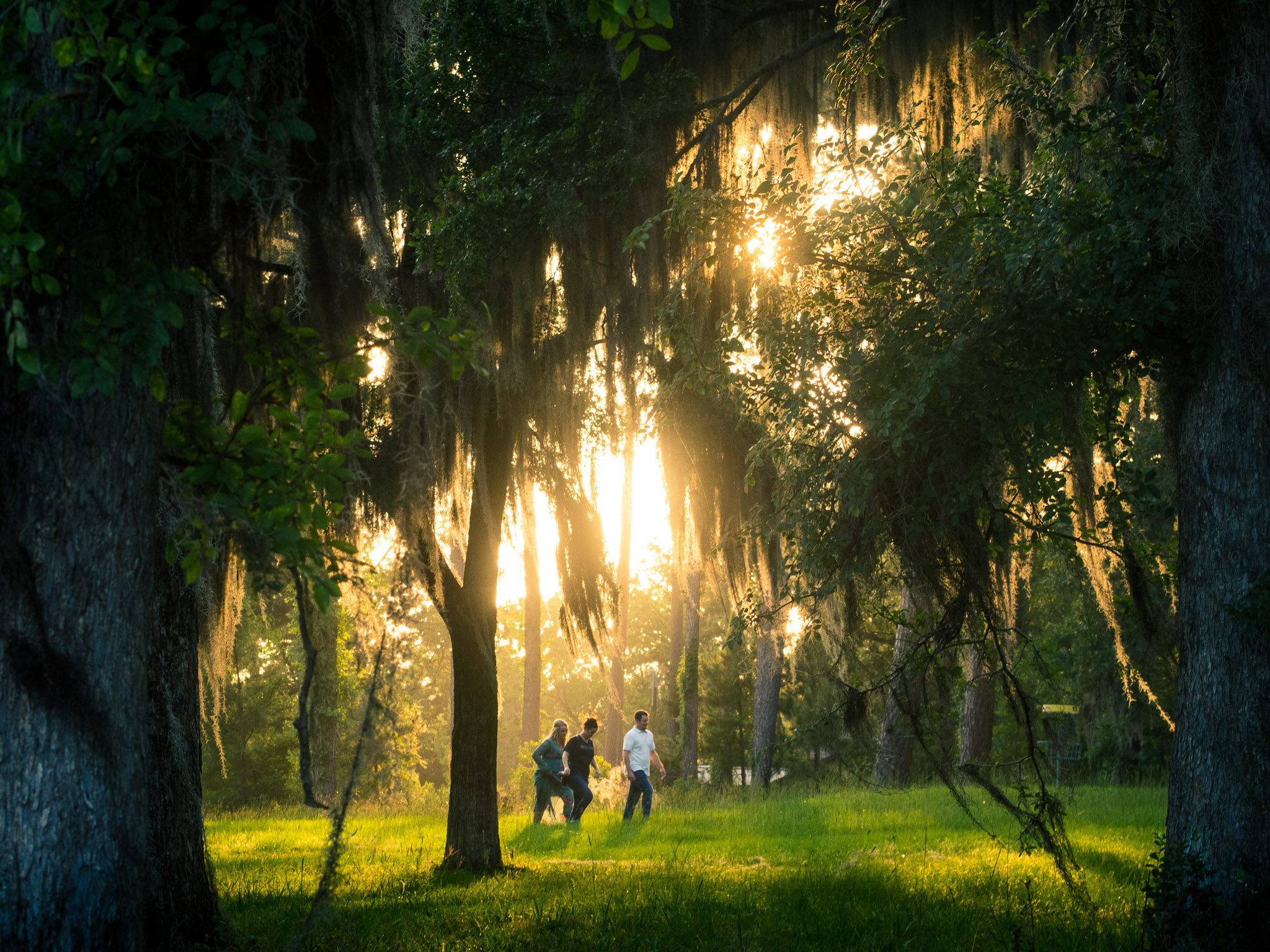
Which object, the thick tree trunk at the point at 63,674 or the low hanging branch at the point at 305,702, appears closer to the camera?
the thick tree trunk at the point at 63,674

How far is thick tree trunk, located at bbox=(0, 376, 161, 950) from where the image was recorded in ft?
9.53

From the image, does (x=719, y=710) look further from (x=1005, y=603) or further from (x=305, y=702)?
(x=305, y=702)

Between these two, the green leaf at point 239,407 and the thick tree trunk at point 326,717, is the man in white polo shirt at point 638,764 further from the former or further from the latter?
the green leaf at point 239,407

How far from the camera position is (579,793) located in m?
11.2

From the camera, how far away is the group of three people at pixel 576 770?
11.2 metres

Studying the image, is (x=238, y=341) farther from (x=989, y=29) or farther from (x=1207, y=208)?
(x=989, y=29)

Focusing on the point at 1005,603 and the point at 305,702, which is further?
the point at 1005,603

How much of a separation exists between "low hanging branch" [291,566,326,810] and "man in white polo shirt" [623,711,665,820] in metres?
8.78

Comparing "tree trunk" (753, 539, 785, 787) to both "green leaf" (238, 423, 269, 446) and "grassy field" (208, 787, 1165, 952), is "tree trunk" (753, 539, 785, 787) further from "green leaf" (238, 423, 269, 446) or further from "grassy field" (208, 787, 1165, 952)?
"green leaf" (238, 423, 269, 446)

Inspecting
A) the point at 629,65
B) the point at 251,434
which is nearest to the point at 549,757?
the point at 251,434

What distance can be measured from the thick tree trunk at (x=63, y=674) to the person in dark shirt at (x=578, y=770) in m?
8.44

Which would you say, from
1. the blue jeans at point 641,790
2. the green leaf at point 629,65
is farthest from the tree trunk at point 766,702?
the green leaf at point 629,65

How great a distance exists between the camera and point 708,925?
555 cm

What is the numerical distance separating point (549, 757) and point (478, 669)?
389 centimetres
